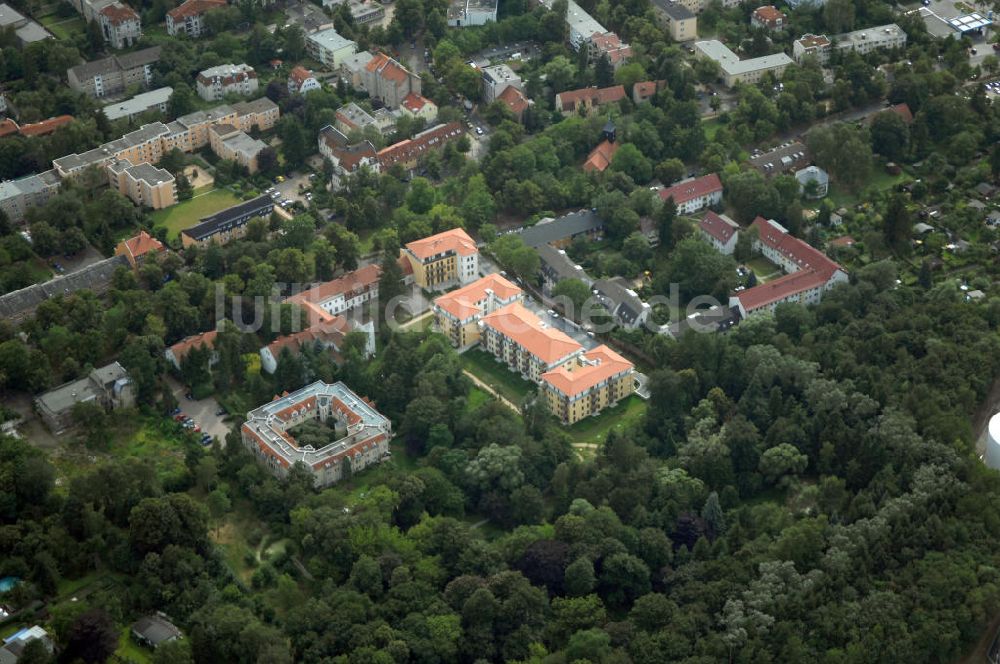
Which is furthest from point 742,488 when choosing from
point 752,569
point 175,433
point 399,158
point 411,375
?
point 399,158

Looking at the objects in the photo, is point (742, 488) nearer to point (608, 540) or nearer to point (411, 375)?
point (608, 540)

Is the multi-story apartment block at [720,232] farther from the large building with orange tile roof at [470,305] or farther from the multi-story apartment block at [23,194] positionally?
the multi-story apartment block at [23,194]

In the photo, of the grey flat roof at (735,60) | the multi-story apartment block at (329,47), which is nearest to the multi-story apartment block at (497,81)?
the multi-story apartment block at (329,47)

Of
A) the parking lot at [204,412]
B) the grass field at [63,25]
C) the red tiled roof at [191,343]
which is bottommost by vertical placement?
the parking lot at [204,412]

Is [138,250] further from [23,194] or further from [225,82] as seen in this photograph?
[225,82]

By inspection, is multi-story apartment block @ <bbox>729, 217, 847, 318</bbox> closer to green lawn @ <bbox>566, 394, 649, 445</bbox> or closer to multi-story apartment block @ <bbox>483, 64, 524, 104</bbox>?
green lawn @ <bbox>566, 394, 649, 445</bbox>

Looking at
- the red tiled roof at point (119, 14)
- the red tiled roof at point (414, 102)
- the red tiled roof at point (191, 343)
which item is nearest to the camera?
the red tiled roof at point (191, 343)

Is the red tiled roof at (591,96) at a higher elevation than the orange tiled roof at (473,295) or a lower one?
higher

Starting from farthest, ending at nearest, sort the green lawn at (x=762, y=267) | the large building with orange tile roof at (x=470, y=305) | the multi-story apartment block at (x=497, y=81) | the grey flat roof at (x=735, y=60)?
the grey flat roof at (x=735, y=60), the multi-story apartment block at (x=497, y=81), the green lawn at (x=762, y=267), the large building with orange tile roof at (x=470, y=305)
